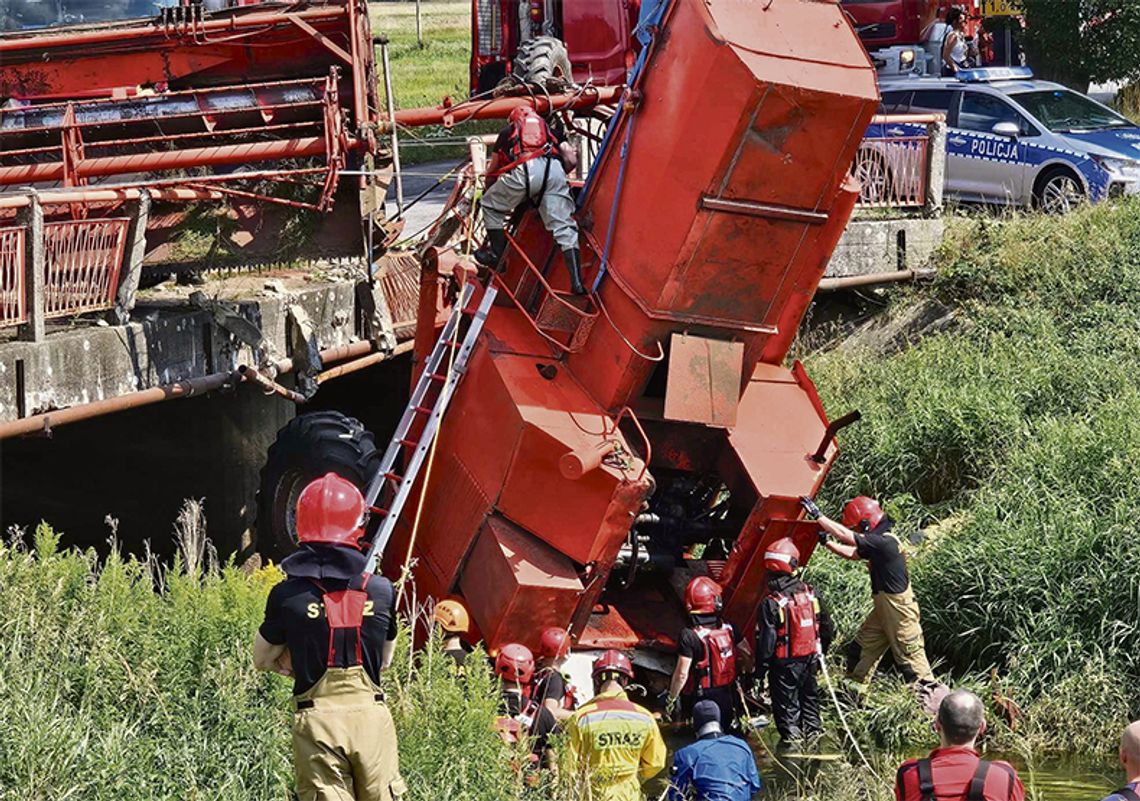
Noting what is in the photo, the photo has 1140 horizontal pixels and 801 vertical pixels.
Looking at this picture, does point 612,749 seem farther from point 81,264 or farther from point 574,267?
point 81,264

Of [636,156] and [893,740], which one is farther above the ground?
[636,156]

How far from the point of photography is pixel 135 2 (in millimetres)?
15484

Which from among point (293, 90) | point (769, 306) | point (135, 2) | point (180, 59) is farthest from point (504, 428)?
point (135, 2)

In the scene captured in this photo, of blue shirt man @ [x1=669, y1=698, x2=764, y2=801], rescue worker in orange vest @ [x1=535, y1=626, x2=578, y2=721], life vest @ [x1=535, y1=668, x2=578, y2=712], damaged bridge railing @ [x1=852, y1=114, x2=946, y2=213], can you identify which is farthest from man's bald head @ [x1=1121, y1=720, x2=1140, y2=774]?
damaged bridge railing @ [x1=852, y1=114, x2=946, y2=213]

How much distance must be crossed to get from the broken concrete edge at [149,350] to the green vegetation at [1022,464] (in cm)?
414

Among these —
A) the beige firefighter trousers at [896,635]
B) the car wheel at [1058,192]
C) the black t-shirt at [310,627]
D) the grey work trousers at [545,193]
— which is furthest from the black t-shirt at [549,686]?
the car wheel at [1058,192]

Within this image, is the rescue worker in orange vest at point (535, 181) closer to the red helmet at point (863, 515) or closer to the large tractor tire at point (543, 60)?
the red helmet at point (863, 515)

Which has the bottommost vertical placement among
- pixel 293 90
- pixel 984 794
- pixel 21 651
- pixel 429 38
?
pixel 429 38

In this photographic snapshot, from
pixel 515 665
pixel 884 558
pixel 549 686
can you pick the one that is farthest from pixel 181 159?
pixel 884 558

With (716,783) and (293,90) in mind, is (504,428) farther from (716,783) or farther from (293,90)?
(293,90)

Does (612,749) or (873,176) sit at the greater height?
(873,176)

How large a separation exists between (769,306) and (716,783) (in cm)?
289

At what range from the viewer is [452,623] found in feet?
34.1

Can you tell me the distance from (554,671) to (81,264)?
4027mm
